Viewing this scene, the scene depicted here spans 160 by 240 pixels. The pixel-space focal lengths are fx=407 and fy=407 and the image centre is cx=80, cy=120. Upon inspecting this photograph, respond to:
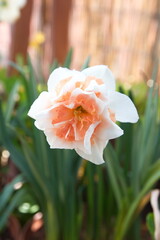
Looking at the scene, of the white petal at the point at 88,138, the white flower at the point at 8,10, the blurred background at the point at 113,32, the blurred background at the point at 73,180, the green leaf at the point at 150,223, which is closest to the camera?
the white petal at the point at 88,138

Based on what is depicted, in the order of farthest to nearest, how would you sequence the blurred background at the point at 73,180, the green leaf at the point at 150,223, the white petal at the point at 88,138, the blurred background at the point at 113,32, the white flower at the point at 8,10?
Answer: the blurred background at the point at 113,32 → the white flower at the point at 8,10 → the blurred background at the point at 73,180 → the green leaf at the point at 150,223 → the white petal at the point at 88,138

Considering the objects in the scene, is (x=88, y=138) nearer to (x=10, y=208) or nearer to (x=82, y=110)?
(x=82, y=110)

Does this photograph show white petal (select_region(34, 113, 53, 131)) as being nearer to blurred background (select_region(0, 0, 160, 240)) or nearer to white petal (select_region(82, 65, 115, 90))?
white petal (select_region(82, 65, 115, 90))

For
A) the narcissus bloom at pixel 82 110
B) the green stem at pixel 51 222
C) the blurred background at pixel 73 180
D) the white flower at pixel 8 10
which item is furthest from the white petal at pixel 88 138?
the white flower at pixel 8 10

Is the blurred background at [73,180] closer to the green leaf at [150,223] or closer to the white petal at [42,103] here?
the green leaf at [150,223]

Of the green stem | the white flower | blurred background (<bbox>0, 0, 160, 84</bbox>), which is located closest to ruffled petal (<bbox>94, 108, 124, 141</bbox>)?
the green stem

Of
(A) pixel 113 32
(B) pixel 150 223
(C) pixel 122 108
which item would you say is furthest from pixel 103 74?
(A) pixel 113 32

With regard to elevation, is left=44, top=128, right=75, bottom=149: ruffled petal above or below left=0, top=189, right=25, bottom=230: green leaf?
above
